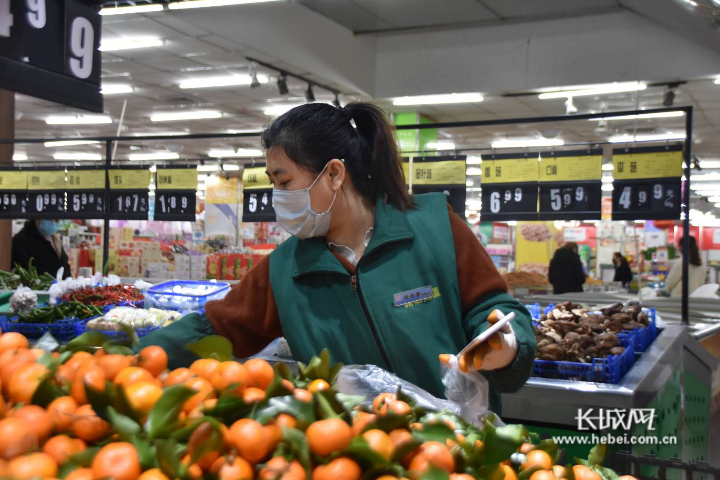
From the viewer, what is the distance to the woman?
1774 mm

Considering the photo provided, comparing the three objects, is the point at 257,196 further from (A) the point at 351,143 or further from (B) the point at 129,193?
(A) the point at 351,143

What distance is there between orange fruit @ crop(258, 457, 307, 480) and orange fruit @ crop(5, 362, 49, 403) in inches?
17.1

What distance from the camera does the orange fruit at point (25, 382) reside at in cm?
105

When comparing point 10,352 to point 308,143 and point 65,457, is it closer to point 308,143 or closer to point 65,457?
point 65,457

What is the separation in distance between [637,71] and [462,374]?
782cm

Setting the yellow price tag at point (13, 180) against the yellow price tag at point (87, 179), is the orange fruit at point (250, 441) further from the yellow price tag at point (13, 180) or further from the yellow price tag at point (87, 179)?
the yellow price tag at point (13, 180)

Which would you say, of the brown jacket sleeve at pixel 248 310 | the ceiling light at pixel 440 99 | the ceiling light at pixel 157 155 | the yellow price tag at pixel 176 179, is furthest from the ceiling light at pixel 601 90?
the ceiling light at pixel 157 155

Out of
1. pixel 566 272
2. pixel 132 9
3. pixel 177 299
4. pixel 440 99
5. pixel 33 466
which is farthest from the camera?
Result: pixel 440 99

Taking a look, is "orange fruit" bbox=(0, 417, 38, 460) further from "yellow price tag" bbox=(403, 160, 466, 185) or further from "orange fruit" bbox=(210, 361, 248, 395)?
"yellow price tag" bbox=(403, 160, 466, 185)

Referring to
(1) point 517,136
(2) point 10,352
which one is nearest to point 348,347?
(2) point 10,352

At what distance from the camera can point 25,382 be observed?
1.06 meters

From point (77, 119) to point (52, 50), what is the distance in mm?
12240

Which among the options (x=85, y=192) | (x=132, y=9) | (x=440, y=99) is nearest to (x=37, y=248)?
(x=85, y=192)

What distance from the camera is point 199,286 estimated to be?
396 cm
